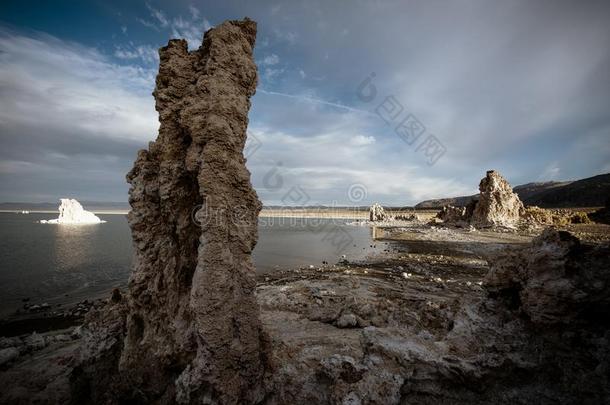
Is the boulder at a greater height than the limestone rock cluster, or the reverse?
the limestone rock cluster

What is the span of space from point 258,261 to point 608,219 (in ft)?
192

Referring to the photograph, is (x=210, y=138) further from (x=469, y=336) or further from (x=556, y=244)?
(x=556, y=244)

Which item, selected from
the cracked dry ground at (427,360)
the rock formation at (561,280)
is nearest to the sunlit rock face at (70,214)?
the cracked dry ground at (427,360)

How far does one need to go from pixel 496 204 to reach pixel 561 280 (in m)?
54.4

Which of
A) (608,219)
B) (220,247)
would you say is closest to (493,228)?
(608,219)

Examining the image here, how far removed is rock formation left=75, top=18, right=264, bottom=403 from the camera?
449 centimetres

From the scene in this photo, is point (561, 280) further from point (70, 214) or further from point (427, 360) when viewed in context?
point (70, 214)

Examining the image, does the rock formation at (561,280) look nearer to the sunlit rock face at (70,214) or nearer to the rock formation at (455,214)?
the rock formation at (455,214)

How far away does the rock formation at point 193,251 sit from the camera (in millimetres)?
4488

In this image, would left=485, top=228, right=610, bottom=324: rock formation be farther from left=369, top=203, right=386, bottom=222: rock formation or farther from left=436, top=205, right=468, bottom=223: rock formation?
left=369, top=203, right=386, bottom=222: rock formation

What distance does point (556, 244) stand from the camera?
4.54m

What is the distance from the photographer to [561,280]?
4219mm

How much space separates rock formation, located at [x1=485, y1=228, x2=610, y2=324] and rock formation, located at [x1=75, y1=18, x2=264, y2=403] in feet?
14.7

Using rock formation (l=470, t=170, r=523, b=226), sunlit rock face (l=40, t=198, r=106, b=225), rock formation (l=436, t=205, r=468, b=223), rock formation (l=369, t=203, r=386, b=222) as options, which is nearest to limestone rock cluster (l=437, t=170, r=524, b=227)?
rock formation (l=470, t=170, r=523, b=226)
